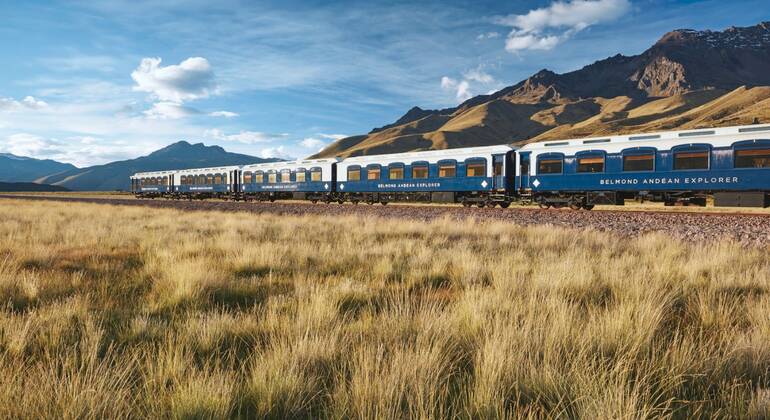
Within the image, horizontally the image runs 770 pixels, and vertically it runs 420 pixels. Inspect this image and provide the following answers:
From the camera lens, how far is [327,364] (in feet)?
9.15

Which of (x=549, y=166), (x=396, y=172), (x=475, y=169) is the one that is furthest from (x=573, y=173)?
(x=396, y=172)

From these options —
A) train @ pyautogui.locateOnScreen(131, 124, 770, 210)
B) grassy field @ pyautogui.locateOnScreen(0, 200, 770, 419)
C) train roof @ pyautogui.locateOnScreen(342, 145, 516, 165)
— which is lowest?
grassy field @ pyautogui.locateOnScreen(0, 200, 770, 419)

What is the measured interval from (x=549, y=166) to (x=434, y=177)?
673 cm

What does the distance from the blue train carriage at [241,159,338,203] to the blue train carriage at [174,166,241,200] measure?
1.51 m

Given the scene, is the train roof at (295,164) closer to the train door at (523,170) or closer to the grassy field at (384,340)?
the train door at (523,170)

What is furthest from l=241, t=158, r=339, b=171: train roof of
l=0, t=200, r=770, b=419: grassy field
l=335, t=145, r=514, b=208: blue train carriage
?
l=0, t=200, r=770, b=419: grassy field

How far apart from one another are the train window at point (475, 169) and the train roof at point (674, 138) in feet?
10.8

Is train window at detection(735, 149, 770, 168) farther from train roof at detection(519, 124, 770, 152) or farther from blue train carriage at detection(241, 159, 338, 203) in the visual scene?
blue train carriage at detection(241, 159, 338, 203)

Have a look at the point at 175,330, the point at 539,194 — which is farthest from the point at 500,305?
the point at 539,194

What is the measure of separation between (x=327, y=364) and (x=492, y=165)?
69.9ft

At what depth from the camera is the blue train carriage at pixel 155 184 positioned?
49875mm

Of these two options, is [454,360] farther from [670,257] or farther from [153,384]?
[670,257]

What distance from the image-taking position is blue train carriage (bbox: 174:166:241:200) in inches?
1601

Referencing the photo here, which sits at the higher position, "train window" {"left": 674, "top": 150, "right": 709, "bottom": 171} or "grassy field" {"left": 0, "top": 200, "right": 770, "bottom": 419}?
"train window" {"left": 674, "top": 150, "right": 709, "bottom": 171}
